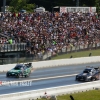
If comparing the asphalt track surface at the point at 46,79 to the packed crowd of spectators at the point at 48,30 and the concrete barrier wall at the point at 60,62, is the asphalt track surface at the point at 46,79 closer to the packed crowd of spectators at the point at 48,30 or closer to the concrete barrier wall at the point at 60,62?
the concrete barrier wall at the point at 60,62

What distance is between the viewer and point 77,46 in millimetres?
55406

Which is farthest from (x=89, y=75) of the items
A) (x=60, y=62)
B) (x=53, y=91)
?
(x=60, y=62)

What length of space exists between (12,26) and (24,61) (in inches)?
283

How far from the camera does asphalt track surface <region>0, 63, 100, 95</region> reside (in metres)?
34.5

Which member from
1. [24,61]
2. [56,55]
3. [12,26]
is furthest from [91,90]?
[12,26]

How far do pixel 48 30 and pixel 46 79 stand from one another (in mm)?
15538

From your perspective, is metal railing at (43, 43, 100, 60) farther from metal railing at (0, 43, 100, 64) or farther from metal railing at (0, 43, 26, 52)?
metal railing at (0, 43, 26, 52)

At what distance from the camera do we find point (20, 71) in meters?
41.8

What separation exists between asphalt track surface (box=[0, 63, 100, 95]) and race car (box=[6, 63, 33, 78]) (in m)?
0.56

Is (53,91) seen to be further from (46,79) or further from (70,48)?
(70,48)

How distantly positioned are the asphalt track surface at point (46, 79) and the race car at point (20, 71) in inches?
22.0

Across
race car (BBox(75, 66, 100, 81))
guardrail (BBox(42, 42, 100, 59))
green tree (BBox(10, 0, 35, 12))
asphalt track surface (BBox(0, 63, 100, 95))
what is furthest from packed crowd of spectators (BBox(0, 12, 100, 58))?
green tree (BBox(10, 0, 35, 12))

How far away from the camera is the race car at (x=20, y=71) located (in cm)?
4120

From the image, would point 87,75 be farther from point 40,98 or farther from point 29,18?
point 29,18
